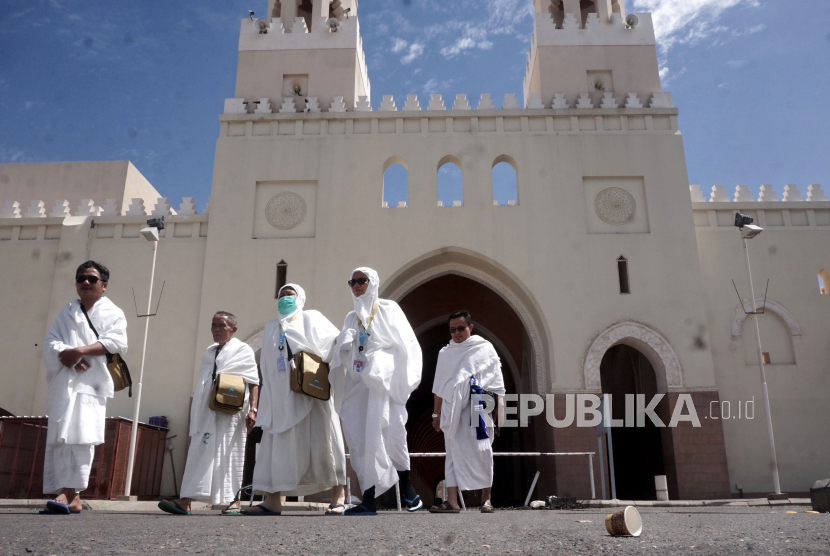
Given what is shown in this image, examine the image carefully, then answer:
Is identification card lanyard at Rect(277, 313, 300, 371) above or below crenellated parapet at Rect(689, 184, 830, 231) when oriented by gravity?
below

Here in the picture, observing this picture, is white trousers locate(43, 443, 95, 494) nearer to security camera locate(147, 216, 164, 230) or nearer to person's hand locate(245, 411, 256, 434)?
person's hand locate(245, 411, 256, 434)

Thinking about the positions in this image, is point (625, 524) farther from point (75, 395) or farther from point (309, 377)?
point (75, 395)

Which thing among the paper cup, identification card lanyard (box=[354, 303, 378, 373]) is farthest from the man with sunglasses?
the paper cup

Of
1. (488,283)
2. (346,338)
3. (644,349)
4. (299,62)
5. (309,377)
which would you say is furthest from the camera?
(299,62)

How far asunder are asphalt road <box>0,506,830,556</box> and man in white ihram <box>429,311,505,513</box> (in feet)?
7.15

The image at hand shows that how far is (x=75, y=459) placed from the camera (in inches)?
178

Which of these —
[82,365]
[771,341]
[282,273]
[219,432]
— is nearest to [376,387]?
[219,432]

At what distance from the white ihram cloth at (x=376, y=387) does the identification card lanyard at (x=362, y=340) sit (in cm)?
2

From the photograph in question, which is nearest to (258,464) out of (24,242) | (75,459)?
(75,459)

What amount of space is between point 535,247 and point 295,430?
27.3ft

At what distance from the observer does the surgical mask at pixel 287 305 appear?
17.6 ft

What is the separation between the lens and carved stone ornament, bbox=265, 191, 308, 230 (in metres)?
13.0

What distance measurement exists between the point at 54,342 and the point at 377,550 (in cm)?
320

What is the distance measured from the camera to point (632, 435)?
14.9 metres
